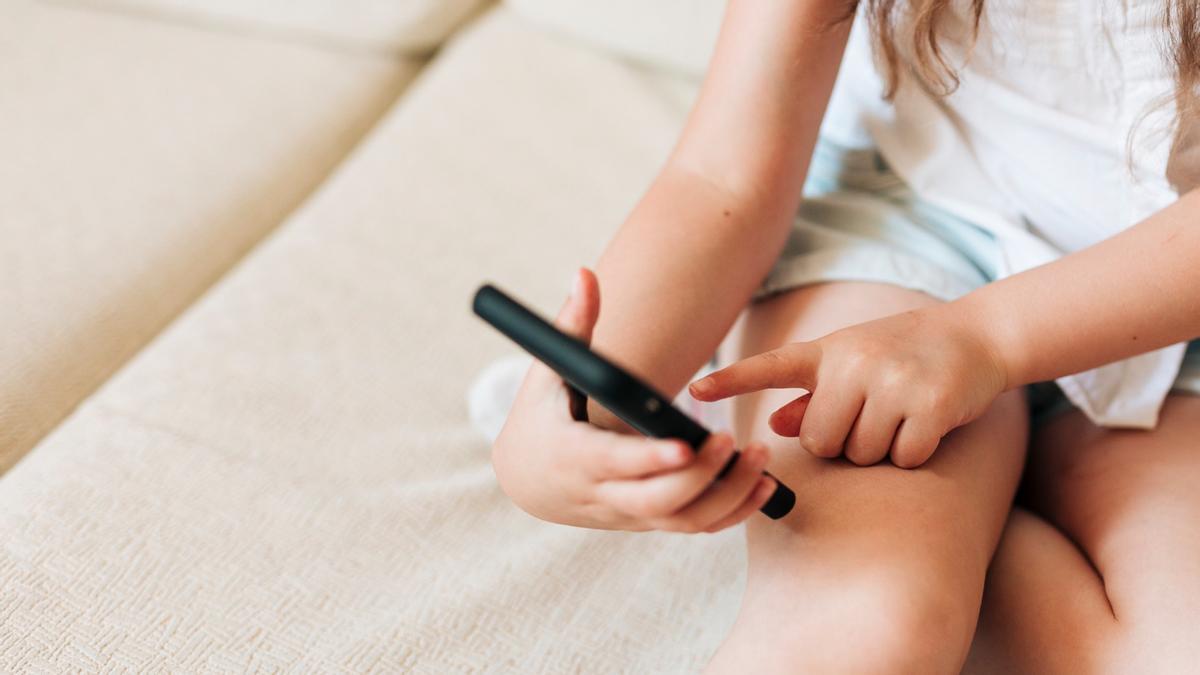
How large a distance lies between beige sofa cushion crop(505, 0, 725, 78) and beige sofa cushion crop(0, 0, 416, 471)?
0.18m

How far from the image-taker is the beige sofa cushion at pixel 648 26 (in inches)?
36.5

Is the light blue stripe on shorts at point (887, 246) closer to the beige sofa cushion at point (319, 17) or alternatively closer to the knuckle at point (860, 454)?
the knuckle at point (860, 454)

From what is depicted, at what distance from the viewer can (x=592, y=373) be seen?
325 mm

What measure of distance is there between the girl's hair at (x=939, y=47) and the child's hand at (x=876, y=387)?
Answer: 162 mm

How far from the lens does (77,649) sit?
0.48 m

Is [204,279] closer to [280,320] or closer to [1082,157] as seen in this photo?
[280,320]

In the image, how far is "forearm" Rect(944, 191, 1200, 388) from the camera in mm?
472

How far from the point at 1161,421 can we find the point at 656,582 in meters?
0.28

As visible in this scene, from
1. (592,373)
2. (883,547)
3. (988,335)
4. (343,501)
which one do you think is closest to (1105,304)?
(988,335)

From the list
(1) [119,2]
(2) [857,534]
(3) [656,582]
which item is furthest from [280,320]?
(1) [119,2]

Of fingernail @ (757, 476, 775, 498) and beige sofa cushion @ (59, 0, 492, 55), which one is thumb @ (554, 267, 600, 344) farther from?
beige sofa cushion @ (59, 0, 492, 55)

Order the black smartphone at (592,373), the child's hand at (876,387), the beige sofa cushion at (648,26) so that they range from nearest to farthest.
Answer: the black smartphone at (592,373) → the child's hand at (876,387) → the beige sofa cushion at (648,26)

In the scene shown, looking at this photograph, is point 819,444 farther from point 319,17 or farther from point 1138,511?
point 319,17

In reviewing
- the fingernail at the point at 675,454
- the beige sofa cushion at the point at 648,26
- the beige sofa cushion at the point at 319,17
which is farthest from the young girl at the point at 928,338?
the beige sofa cushion at the point at 319,17
